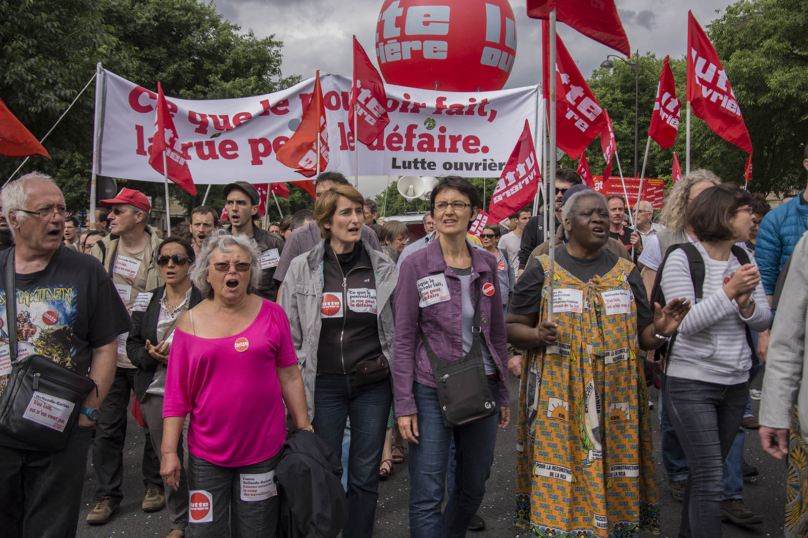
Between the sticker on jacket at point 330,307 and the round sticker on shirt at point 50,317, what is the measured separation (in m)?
1.20

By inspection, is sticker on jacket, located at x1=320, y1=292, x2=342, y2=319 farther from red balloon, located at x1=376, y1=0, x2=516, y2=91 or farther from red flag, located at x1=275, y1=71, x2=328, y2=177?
red balloon, located at x1=376, y1=0, x2=516, y2=91

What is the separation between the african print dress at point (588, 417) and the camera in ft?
10.0

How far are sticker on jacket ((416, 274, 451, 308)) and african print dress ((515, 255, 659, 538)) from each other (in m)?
0.60

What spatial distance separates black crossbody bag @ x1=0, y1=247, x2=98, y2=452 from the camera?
2607 millimetres

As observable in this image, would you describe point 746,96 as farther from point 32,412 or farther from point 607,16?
point 32,412

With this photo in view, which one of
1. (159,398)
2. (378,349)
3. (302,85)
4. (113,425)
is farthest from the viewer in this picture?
(302,85)

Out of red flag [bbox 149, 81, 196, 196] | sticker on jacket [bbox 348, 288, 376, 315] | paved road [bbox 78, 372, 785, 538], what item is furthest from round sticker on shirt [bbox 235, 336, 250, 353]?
red flag [bbox 149, 81, 196, 196]

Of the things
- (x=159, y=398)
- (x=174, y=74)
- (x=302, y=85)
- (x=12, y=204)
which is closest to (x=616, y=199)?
(x=302, y=85)

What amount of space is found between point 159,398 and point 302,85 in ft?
15.6

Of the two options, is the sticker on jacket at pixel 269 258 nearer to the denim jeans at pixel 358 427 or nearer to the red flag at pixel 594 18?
the denim jeans at pixel 358 427

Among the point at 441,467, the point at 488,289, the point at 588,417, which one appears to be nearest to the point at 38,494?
the point at 441,467

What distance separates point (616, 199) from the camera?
259 inches

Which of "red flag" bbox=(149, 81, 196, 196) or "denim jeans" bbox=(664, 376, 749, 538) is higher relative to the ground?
"red flag" bbox=(149, 81, 196, 196)

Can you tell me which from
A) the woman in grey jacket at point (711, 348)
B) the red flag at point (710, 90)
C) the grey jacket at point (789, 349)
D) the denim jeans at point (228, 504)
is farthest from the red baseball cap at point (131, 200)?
the red flag at point (710, 90)
